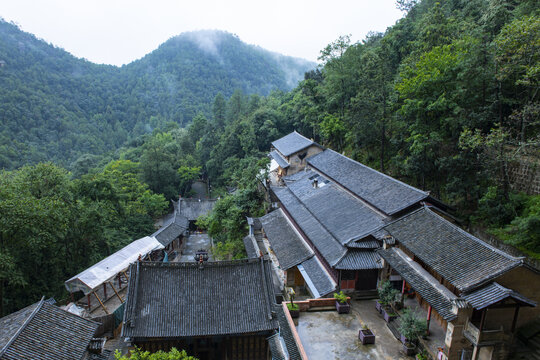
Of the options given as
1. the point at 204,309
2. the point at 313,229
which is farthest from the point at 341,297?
the point at 204,309

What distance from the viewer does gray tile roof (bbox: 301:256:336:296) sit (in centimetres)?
2036

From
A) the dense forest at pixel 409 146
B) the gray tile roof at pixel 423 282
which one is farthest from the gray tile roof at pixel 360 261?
the dense forest at pixel 409 146

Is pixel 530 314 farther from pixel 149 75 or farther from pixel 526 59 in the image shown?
pixel 149 75

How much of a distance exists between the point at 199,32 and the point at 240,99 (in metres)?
112

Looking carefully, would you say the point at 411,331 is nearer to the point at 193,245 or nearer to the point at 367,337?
the point at 367,337

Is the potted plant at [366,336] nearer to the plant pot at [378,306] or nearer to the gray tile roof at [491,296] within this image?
the plant pot at [378,306]

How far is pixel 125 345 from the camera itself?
2036cm

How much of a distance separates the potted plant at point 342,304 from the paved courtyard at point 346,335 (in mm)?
250

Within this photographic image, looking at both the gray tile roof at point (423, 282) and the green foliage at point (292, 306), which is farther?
the green foliage at point (292, 306)

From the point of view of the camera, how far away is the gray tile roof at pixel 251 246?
97.5 feet

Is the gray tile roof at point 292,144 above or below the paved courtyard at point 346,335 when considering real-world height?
above

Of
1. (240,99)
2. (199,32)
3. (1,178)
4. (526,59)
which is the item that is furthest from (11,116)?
(199,32)

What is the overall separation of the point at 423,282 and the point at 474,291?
289 cm

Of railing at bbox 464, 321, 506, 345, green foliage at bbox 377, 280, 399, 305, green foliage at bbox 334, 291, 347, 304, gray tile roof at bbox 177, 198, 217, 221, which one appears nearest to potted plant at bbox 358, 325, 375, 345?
green foliage at bbox 334, 291, 347, 304
